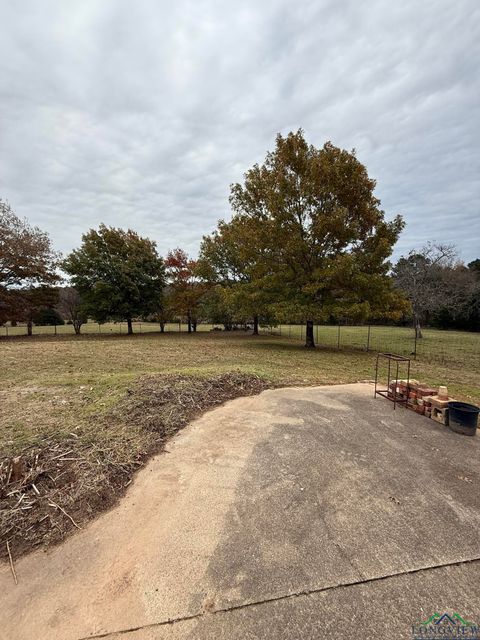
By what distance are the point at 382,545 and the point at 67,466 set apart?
2.77 meters

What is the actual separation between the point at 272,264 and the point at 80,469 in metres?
10.8

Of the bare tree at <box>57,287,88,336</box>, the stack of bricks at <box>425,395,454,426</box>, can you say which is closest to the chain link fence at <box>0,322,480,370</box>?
the bare tree at <box>57,287,88,336</box>

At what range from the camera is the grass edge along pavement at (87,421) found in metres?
2.25

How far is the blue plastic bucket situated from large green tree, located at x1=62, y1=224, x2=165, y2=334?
18602 millimetres

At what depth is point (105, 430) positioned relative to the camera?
11.4 ft

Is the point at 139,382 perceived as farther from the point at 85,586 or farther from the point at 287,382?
the point at 85,586

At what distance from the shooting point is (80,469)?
2684 mm

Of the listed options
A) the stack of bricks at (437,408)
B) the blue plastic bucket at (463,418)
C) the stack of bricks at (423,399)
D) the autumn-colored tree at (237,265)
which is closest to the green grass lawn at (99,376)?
the stack of bricks at (423,399)

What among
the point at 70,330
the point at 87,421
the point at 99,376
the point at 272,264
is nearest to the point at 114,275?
the point at 272,264

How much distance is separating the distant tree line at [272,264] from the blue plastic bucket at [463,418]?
260 inches

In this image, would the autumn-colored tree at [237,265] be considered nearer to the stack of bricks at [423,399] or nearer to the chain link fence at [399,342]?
the chain link fence at [399,342]

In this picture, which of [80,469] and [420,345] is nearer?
[80,469]

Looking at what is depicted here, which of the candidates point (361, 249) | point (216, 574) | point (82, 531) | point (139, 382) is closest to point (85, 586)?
point (82, 531)

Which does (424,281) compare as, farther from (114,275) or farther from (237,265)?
(114,275)
